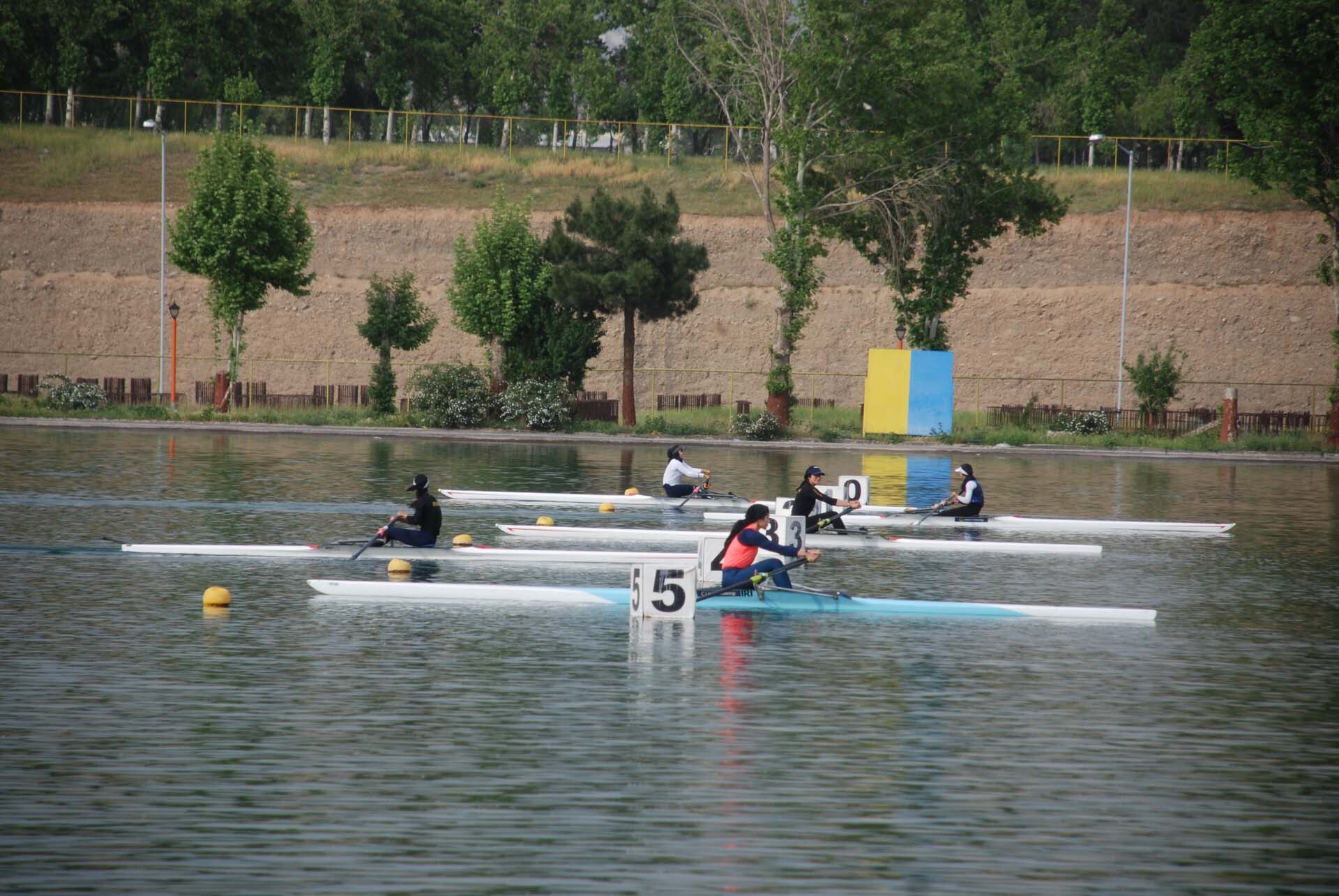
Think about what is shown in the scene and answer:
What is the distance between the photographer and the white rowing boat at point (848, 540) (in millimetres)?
22234

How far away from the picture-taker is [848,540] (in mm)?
22781

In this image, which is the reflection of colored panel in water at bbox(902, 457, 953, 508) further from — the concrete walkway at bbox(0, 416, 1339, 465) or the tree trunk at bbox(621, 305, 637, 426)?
the tree trunk at bbox(621, 305, 637, 426)

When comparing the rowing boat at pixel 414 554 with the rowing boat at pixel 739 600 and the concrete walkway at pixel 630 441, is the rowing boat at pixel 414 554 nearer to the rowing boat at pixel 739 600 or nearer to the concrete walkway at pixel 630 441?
the rowing boat at pixel 739 600

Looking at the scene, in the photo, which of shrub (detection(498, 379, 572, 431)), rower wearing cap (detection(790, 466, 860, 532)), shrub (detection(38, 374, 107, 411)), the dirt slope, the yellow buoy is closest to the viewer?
the yellow buoy

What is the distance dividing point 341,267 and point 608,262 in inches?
993

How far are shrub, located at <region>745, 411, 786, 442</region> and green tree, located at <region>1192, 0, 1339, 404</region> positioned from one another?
16.7m

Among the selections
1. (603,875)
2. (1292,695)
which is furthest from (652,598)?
(603,875)

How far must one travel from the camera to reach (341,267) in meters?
68.5

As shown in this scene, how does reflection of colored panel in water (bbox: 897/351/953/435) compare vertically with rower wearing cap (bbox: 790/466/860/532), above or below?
above

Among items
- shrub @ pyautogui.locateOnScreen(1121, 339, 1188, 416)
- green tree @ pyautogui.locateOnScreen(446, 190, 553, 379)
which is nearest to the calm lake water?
green tree @ pyautogui.locateOnScreen(446, 190, 553, 379)

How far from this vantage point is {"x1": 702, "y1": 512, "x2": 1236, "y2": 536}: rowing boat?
24.4 metres

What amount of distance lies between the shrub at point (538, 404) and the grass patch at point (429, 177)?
23.6 metres

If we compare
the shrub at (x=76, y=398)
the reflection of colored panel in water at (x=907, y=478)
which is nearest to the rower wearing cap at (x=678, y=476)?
the reflection of colored panel in water at (x=907, y=478)

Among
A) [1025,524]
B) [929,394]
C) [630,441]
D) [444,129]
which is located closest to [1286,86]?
[929,394]
